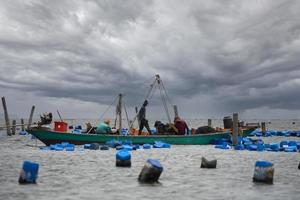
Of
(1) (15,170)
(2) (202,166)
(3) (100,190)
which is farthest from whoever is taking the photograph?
(2) (202,166)

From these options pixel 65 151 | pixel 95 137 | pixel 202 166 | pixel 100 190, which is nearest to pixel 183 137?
pixel 95 137

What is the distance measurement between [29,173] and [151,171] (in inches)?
169

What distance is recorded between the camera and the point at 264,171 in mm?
13219

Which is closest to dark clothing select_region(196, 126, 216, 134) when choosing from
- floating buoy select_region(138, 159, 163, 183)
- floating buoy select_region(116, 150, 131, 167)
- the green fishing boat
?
the green fishing boat

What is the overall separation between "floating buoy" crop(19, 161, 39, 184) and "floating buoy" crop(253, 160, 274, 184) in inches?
317

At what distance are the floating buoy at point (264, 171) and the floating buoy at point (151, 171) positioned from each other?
12.2ft

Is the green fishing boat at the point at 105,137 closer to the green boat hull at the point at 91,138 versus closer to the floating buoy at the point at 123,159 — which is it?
the green boat hull at the point at 91,138

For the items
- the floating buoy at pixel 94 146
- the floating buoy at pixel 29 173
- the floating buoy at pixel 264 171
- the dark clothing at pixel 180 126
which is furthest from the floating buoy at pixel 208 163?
the dark clothing at pixel 180 126

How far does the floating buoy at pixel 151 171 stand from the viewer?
12.7 meters

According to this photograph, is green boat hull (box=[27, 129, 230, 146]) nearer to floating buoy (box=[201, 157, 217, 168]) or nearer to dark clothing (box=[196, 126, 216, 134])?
dark clothing (box=[196, 126, 216, 134])

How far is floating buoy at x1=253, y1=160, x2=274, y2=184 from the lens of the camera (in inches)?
518

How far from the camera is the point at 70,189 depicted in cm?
1170

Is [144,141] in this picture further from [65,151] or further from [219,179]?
[219,179]

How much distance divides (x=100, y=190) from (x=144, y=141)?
17436mm
